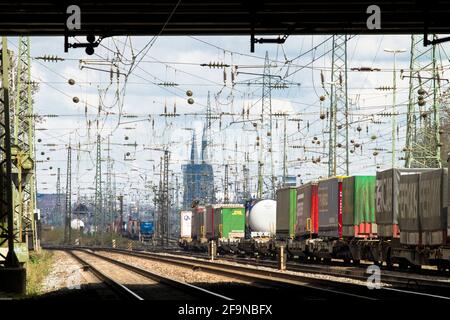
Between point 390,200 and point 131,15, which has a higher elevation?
point 131,15

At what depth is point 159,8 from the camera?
63.4ft

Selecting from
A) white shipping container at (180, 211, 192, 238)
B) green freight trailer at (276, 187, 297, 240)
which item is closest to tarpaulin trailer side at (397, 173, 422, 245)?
green freight trailer at (276, 187, 297, 240)

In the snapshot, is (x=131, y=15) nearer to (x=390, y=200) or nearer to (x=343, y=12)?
(x=343, y=12)

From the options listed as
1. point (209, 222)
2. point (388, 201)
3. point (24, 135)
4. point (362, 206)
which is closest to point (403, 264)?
point (388, 201)

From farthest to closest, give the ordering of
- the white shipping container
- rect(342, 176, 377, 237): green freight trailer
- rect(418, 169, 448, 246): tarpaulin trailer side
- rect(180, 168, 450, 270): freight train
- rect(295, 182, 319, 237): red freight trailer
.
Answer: the white shipping container < rect(295, 182, 319, 237): red freight trailer < rect(342, 176, 377, 237): green freight trailer < rect(180, 168, 450, 270): freight train < rect(418, 169, 448, 246): tarpaulin trailer side

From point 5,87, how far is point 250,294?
8758mm

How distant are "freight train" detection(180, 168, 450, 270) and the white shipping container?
2960 centimetres

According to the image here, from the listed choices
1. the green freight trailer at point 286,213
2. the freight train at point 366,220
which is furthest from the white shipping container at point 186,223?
the green freight trailer at point 286,213

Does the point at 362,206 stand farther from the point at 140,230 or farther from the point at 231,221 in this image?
the point at 140,230

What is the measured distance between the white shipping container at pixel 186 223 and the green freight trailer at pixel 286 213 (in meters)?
37.2

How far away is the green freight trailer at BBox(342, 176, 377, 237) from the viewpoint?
40.0 m

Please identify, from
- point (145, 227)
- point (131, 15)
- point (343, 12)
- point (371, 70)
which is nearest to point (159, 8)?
point (131, 15)

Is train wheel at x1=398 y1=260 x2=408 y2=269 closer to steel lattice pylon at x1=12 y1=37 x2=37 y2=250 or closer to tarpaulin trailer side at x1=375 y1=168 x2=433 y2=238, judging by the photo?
tarpaulin trailer side at x1=375 y1=168 x2=433 y2=238

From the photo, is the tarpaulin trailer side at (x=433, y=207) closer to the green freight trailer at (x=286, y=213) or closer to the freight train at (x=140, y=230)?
the green freight trailer at (x=286, y=213)
